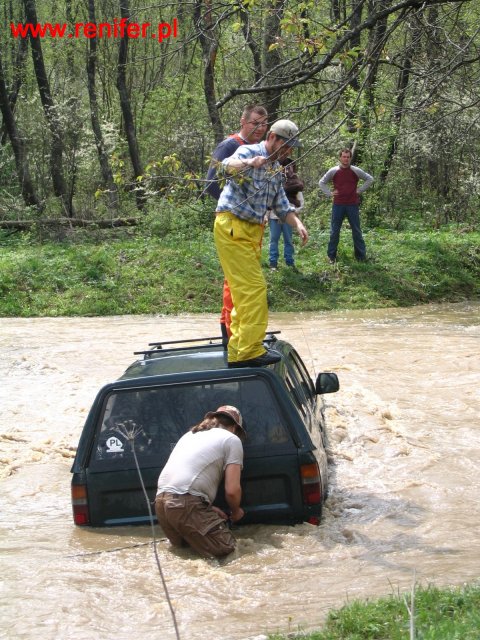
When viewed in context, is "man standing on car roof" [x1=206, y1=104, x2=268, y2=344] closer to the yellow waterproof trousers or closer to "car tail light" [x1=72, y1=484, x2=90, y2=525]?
the yellow waterproof trousers

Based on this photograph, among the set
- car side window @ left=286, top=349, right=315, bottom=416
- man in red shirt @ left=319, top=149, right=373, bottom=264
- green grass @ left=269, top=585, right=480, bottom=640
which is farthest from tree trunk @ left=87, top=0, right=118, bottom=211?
green grass @ left=269, top=585, right=480, bottom=640

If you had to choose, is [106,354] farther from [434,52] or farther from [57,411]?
[434,52]

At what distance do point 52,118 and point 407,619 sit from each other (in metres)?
24.3

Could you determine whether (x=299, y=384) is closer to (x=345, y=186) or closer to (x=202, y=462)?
(x=202, y=462)

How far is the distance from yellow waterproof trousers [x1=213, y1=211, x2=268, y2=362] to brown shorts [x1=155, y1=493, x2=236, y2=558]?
1384mm

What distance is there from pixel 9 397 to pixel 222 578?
21.6 ft

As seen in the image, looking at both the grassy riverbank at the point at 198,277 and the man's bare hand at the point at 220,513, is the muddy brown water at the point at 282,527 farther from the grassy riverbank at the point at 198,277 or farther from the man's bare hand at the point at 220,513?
the grassy riverbank at the point at 198,277

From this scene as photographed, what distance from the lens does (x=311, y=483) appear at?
615 cm

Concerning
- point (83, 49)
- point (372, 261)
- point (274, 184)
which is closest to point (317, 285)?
point (372, 261)

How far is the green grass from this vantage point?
14.0ft

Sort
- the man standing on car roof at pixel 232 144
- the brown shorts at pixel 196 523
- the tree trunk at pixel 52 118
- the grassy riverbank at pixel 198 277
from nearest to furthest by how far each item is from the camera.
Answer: the brown shorts at pixel 196 523 → the man standing on car roof at pixel 232 144 → the grassy riverbank at pixel 198 277 → the tree trunk at pixel 52 118

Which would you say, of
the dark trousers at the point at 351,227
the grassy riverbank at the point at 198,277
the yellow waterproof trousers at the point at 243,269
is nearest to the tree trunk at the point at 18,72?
the grassy riverbank at the point at 198,277

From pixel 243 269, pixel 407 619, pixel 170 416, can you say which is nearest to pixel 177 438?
pixel 170 416

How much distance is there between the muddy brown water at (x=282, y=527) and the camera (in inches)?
212
